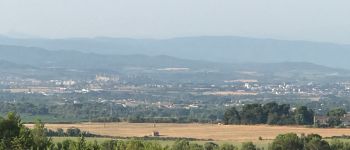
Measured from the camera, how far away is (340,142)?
169 ft

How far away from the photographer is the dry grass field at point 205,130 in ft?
194

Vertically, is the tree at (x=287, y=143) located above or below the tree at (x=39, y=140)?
below

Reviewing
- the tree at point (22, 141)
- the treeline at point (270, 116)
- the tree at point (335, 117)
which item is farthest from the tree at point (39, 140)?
the tree at point (335, 117)

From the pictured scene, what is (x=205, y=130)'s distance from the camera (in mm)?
63500

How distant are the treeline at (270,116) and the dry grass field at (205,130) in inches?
176

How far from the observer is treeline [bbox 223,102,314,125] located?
233 feet

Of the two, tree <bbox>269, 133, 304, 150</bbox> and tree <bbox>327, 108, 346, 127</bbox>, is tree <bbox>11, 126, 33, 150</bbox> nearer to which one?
tree <bbox>269, 133, 304, 150</bbox>

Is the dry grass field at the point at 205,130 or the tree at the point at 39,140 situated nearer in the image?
the tree at the point at 39,140

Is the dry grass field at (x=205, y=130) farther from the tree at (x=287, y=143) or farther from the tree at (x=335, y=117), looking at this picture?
the tree at (x=287, y=143)

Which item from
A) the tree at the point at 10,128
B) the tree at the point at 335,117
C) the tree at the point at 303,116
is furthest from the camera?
the tree at the point at 303,116

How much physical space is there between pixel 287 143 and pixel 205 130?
13.8 m

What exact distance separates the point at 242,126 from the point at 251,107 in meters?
8.61

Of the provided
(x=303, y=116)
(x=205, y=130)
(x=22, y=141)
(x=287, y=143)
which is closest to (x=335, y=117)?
(x=303, y=116)

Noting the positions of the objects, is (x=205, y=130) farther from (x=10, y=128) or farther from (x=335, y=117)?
(x=10, y=128)
